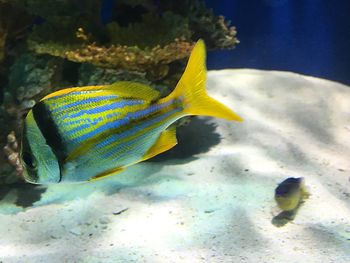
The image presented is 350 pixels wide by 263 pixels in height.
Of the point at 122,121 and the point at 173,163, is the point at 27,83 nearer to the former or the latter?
the point at 173,163

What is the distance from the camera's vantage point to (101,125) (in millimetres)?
1771

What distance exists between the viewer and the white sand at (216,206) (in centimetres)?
318

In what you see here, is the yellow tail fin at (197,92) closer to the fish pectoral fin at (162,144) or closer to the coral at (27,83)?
the fish pectoral fin at (162,144)

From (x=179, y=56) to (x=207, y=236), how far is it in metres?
2.25

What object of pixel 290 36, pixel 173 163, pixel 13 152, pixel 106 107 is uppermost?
pixel 106 107

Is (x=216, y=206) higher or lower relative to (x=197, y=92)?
lower

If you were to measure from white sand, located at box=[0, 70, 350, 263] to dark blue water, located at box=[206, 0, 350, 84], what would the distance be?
239 cm

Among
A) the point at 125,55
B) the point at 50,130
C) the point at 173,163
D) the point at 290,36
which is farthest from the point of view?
the point at 290,36

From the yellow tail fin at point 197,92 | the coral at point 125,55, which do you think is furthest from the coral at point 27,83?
the yellow tail fin at point 197,92

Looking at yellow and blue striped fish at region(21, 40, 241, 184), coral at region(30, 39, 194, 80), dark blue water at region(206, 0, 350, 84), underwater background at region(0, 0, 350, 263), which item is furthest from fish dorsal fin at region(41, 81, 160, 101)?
dark blue water at region(206, 0, 350, 84)

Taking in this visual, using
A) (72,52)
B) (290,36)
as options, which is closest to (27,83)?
(72,52)

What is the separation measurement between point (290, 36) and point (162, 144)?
23.1ft

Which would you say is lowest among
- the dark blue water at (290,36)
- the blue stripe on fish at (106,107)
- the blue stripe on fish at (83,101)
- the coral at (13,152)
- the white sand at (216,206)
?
the white sand at (216,206)

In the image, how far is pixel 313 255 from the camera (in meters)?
3.07
